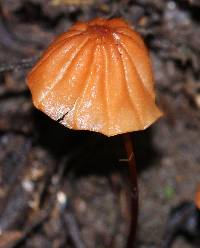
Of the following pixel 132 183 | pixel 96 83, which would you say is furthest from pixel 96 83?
pixel 132 183

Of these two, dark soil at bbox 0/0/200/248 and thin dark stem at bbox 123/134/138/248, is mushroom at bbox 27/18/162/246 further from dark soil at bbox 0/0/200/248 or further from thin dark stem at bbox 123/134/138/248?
dark soil at bbox 0/0/200/248

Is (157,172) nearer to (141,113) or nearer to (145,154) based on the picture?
(145,154)

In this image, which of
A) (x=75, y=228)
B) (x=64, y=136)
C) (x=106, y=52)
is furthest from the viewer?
(x=64, y=136)

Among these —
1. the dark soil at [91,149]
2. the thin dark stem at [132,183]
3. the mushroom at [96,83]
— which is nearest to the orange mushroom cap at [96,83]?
the mushroom at [96,83]

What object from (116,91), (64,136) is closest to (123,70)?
(116,91)

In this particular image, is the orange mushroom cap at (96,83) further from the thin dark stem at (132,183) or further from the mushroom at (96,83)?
the thin dark stem at (132,183)

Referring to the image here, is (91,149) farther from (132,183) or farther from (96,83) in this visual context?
(96,83)
